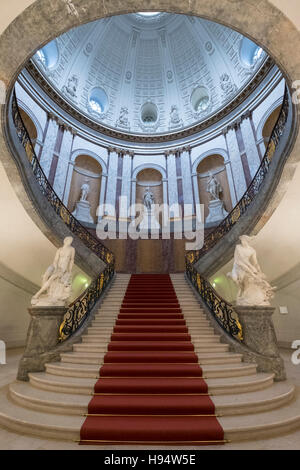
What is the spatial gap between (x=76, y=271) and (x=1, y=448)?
19.5ft

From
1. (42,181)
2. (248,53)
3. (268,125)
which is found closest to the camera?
(42,181)

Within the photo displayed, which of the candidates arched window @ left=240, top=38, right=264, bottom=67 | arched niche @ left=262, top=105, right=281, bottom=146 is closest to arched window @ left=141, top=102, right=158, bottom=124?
arched window @ left=240, top=38, right=264, bottom=67

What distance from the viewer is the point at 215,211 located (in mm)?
12344

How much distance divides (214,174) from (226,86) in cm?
557

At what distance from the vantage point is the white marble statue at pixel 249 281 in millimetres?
4098

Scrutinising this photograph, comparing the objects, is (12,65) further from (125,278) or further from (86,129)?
(86,129)

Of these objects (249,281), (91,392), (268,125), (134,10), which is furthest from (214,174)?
(91,392)

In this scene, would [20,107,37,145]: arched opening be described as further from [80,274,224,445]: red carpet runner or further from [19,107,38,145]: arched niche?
[80,274,224,445]: red carpet runner

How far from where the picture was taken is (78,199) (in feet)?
42.3

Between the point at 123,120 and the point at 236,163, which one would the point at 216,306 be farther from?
the point at 123,120

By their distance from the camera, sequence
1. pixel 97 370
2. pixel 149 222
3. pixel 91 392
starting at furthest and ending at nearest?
pixel 149 222, pixel 97 370, pixel 91 392

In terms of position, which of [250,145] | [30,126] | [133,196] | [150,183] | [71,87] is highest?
[71,87]

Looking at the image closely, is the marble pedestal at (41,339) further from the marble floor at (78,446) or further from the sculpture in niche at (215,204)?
the sculpture in niche at (215,204)

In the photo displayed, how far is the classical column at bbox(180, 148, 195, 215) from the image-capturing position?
13.3 meters
